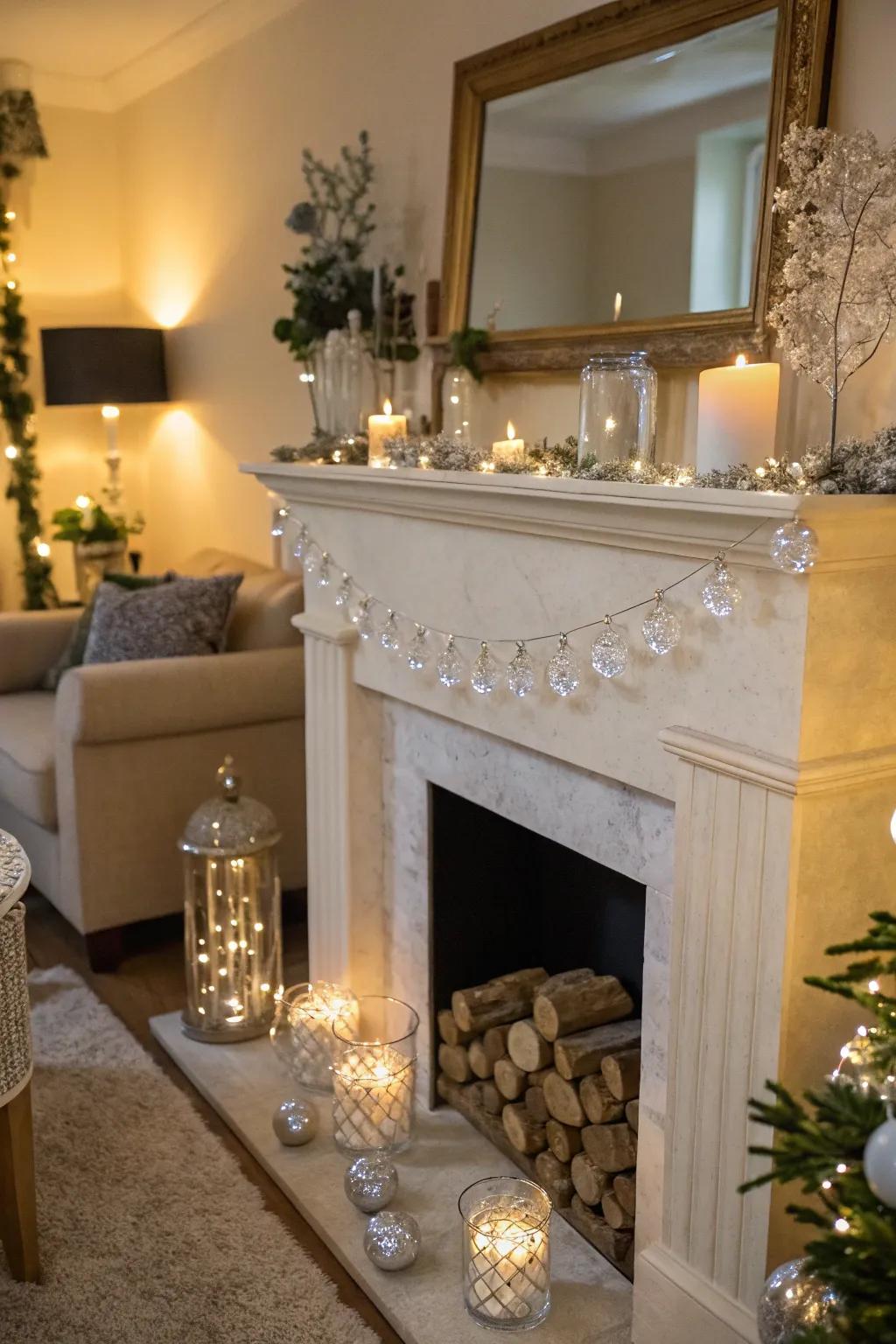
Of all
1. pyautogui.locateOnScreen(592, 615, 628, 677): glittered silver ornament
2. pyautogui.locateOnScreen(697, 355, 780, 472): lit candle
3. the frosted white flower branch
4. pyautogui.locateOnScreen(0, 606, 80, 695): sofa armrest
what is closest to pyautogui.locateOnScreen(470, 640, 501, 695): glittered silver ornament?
the frosted white flower branch

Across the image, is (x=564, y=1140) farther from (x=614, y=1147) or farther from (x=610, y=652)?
(x=610, y=652)

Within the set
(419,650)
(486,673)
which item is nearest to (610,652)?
(486,673)

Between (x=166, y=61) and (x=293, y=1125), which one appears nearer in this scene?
(x=293, y=1125)

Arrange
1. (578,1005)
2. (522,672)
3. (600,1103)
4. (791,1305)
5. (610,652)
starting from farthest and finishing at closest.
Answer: (578,1005) < (600,1103) < (522,672) < (610,652) < (791,1305)

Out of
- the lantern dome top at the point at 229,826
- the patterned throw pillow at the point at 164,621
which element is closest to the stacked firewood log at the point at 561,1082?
the lantern dome top at the point at 229,826

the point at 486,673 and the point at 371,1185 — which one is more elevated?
the point at 486,673

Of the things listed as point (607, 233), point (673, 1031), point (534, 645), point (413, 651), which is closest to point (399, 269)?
point (607, 233)

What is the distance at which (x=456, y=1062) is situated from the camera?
95.2 inches

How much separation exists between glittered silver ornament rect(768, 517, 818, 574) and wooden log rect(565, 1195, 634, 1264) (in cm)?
120

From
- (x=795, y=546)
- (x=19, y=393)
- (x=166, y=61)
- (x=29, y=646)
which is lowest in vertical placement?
(x=29, y=646)

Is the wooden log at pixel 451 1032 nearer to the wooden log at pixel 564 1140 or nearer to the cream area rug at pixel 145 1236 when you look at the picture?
the wooden log at pixel 564 1140

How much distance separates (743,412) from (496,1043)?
4.19ft

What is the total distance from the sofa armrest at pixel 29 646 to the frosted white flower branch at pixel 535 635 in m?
1.40

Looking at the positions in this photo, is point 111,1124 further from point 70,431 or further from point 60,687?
point 70,431
